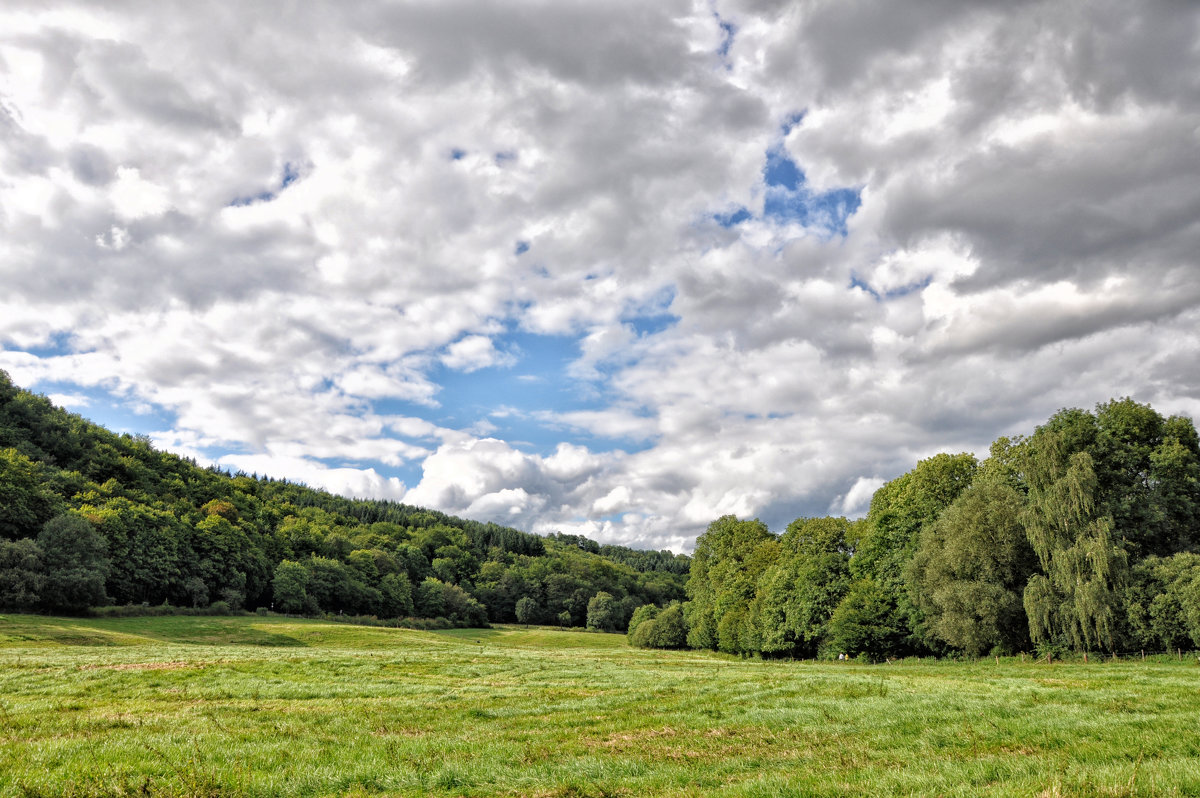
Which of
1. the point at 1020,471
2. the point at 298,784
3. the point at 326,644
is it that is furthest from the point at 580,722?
the point at 326,644

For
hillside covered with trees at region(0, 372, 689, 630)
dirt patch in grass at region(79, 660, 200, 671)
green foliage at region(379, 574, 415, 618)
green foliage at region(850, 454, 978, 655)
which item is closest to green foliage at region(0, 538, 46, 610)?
hillside covered with trees at region(0, 372, 689, 630)

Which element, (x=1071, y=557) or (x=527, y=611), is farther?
(x=527, y=611)

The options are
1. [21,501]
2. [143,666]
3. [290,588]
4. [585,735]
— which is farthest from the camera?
[290,588]

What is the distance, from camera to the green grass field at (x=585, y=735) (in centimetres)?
1103

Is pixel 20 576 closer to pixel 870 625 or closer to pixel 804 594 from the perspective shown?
pixel 804 594

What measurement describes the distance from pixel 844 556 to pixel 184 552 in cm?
11567

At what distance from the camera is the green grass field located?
11031 millimetres

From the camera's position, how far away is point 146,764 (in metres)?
12.3

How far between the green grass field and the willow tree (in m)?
11.2

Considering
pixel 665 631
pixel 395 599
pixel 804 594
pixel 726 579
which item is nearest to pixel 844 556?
pixel 804 594

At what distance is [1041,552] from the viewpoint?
49.2 meters

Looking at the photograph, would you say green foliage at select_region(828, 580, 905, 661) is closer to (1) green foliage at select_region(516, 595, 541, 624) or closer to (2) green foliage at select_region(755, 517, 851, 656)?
(2) green foliage at select_region(755, 517, 851, 656)

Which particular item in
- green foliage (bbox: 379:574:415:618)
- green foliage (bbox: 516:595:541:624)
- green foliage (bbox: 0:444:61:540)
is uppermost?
green foliage (bbox: 0:444:61:540)

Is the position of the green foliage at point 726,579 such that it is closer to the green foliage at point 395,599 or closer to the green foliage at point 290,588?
the green foliage at point 395,599
